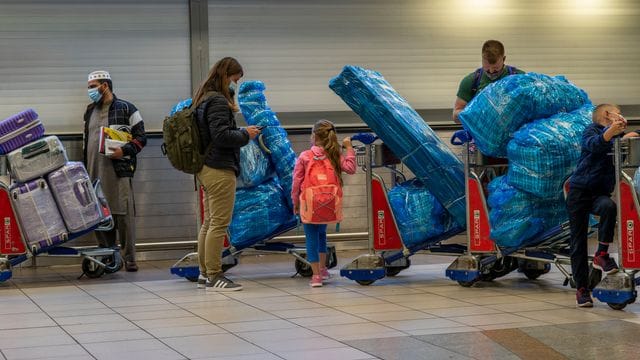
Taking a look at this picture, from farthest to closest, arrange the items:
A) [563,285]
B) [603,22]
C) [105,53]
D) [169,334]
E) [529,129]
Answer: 1. [603,22]
2. [105,53]
3. [563,285]
4. [529,129]
5. [169,334]

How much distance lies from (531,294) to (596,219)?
0.80 meters

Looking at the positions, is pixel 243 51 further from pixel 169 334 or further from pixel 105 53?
pixel 169 334

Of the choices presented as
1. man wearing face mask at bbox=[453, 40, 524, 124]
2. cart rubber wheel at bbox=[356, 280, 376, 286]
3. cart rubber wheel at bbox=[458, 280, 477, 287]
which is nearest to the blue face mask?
cart rubber wheel at bbox=[356, 280, 376, 286]

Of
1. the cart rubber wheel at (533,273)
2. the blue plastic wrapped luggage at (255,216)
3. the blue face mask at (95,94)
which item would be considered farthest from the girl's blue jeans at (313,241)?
the blue face mask at (95,94)

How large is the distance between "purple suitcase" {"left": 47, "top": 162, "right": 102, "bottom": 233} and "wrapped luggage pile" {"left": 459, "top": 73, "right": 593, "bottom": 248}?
3.52 meters

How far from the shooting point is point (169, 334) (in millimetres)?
6676

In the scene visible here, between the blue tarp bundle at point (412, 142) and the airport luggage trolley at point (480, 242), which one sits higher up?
the blue tarp bundle at point (412, 142)

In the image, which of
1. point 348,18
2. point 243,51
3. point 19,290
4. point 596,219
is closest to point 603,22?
point 348,18

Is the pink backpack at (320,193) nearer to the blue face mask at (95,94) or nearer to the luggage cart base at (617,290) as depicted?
the luggage cart base at (617,290)

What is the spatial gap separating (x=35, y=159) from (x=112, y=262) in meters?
1.28

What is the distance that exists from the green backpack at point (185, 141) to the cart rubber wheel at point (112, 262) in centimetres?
205

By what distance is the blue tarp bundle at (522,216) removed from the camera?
321 inches

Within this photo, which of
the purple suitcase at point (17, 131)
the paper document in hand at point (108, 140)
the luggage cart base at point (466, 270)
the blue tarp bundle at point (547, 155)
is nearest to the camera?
the blue tarp bundle at point (547, 155)

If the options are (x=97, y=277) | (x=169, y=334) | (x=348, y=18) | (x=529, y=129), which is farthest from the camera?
(x=348, y=18)
